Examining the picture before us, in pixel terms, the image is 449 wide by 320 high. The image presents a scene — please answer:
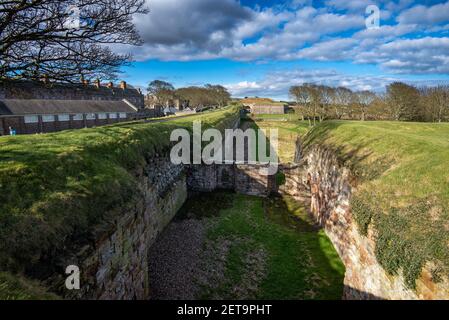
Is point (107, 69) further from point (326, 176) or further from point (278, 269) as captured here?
point (326, 176)

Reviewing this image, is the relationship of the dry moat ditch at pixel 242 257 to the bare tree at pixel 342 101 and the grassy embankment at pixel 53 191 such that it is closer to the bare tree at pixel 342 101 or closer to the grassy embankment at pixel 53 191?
the grassy embankment at pixel 53 191

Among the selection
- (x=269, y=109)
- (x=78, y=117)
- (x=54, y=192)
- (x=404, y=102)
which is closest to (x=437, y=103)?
(x=404, y=102)

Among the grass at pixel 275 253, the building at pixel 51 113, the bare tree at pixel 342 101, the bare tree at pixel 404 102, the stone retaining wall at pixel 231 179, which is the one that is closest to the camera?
the grass at pixel 275 253

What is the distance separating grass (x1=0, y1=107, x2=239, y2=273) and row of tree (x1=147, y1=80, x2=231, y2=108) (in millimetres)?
74867

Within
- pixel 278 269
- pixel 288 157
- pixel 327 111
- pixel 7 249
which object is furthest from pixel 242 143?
pixel 7 249

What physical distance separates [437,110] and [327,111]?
2134 cm

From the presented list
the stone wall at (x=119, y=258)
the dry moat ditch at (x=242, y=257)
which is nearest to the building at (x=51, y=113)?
the dry moat ditch at (x=242, y=257)

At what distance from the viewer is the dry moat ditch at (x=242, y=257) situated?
29.2 ft

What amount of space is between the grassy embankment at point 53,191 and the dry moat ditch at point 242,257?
4.02 meters

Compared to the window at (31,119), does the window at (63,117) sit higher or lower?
higher

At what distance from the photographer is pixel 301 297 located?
881 centimetres

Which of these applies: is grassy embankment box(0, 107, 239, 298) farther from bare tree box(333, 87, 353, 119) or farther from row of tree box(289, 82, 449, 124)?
bare tree box(333, 87, 353, 119)

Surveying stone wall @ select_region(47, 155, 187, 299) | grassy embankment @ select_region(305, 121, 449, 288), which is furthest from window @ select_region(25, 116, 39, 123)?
grassy embankment @ select_region(305, 121, 449, 288)

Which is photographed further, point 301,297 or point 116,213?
point 301,297
